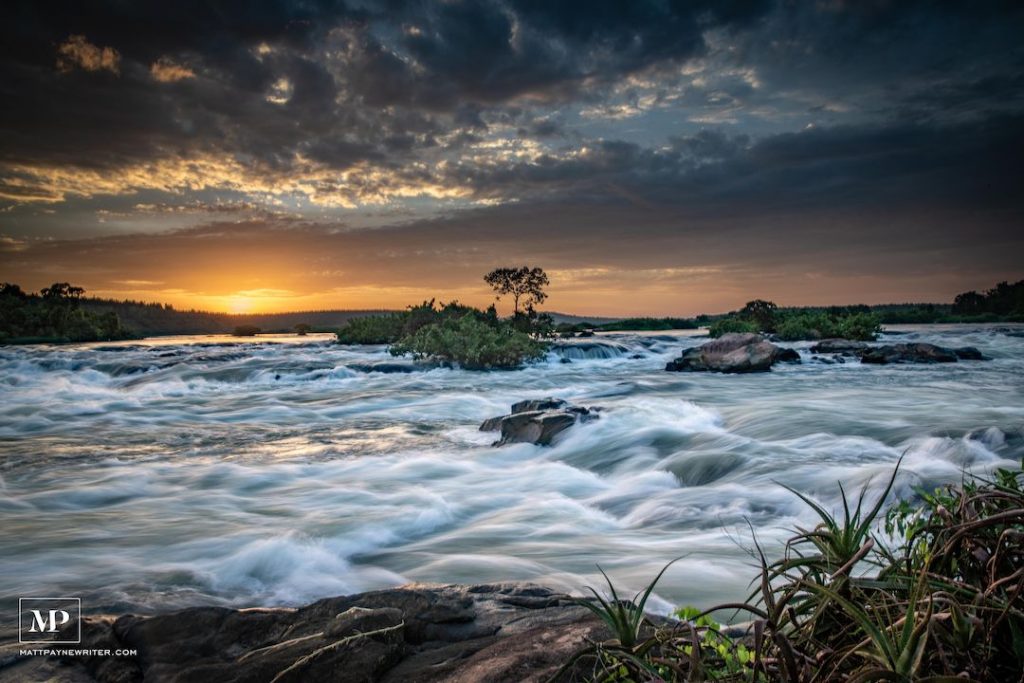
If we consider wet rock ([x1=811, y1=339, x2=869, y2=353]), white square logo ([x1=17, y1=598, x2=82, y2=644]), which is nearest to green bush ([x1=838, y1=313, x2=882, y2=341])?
wet rock ([x1=811, y1=339, x2=869, y2=353])

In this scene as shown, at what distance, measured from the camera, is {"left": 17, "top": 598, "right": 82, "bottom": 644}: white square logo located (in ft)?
10.8

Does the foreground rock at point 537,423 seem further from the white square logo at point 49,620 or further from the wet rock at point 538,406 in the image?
the white square logo at point 49,620

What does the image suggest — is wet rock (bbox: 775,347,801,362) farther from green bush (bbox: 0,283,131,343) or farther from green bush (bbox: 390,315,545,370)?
green bush (bbox: 0,283,131,343)

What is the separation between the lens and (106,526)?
6492 millimetres

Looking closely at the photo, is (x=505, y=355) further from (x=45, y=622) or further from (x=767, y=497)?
(x=45, y=622)

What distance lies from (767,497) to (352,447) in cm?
685

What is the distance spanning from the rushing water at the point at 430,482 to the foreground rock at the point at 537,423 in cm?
32

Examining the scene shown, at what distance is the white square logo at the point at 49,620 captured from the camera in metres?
3.28

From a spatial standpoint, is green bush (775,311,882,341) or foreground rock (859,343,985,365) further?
green bush (775,311,882,341)

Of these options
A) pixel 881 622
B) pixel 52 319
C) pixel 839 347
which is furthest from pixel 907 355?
pixel 52 319

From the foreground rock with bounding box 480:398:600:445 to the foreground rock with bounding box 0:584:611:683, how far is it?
680 centimetres

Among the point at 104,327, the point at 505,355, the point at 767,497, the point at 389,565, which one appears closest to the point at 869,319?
the point at 505,355

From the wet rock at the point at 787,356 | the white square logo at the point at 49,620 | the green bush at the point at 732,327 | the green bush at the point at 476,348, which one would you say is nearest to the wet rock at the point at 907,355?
the wet rock at the point at 787,356

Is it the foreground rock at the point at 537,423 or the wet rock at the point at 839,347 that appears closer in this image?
the foreground rock at the point at 537,423
